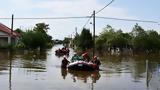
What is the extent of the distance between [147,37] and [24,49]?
25621 mm

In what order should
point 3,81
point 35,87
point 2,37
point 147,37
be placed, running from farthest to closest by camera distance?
point 147,37, point 2,37, point 3,81, point 35,87

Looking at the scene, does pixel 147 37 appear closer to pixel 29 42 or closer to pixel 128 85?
pixel 29 42

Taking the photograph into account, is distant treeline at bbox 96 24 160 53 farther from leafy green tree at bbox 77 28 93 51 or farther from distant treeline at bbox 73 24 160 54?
leafy green tree at bbox 77 28 93 51

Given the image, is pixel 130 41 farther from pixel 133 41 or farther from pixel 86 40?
pixel 86 40

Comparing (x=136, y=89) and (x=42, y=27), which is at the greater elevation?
(x=42, y=27)

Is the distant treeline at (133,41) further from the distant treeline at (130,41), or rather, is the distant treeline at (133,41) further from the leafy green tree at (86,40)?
the leafy green tree at (86,40)

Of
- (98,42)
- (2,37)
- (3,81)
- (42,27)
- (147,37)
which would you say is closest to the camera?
(3,81)

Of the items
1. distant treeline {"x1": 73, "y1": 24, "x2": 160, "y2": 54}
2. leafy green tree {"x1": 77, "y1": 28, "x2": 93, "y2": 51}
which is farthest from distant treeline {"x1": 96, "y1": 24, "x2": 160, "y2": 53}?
leafy green tree {"x1": 77, "y1": 28, "x2": 93, "y2": 51}

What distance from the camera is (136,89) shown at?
21.3 metres

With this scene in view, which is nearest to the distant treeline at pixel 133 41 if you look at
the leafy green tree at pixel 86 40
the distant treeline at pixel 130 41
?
the distant treeline at pixel 130 41

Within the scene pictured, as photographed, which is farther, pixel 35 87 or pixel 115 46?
pixel 115 46

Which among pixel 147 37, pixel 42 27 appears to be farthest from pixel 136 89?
pixel 42 27

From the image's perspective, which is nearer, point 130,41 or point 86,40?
point 86,40

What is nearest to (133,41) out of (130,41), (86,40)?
(130,41)
